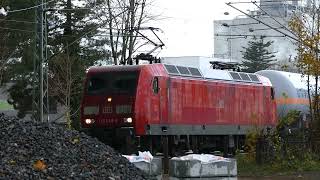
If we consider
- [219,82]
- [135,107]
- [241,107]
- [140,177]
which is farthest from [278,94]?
[140,177]

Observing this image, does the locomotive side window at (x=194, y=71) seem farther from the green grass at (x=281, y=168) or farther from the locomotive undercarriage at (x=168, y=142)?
the green grass at (x=281, y=168)

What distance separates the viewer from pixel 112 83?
870 inches

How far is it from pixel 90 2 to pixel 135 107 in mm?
25909

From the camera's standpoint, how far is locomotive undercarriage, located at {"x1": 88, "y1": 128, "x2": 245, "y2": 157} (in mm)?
21141

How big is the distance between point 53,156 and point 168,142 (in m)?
13.3

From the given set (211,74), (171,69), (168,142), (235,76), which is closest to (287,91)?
(235,76)

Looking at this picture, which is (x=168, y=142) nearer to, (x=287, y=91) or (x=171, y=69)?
(x=171, y=69)

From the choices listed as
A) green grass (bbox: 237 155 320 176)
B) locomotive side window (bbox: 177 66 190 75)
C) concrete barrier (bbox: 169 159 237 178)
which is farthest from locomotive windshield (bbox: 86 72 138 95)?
concrete barrier (bbox: 169 159 237 178)

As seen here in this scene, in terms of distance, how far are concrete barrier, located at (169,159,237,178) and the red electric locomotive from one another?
10461mm

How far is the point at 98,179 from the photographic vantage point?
9305mm

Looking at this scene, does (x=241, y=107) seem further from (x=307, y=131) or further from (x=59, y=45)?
(x=59, y=45)

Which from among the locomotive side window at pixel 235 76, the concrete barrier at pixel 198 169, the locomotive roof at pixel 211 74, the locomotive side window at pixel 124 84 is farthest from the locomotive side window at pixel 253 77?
the concrete barrier at pixel 198 169

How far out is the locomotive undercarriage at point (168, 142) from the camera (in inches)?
832

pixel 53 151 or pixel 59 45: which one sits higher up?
pixel 59 45
